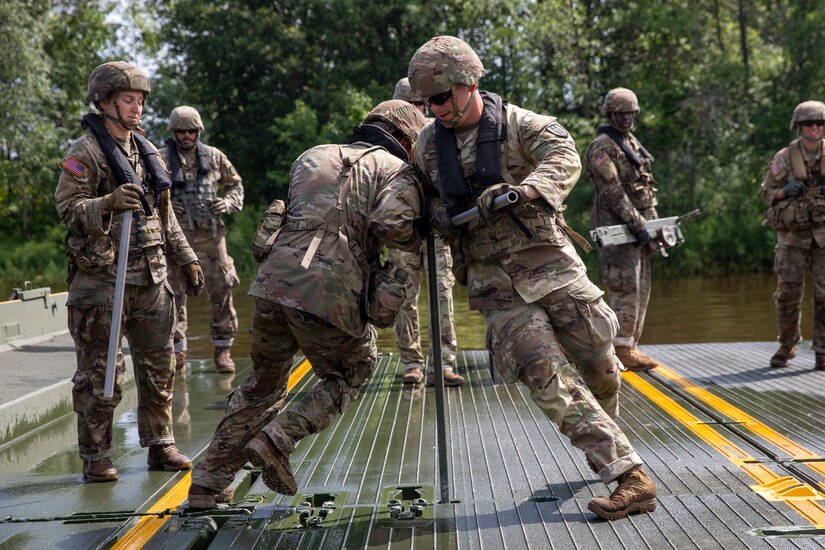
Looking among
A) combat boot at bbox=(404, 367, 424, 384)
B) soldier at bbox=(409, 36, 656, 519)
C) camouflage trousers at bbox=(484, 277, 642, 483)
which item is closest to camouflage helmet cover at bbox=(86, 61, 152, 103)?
soldier at bbox=(409, 36, 656, 519)

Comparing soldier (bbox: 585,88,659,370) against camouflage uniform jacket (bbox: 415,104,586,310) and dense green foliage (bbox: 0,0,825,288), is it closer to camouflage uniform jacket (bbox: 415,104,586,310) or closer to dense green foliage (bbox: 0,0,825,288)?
camouflage uniform jacket (bbox: 415,104,586,310)

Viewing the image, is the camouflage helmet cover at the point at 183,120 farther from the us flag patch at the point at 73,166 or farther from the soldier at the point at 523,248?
the soldier at the point at 523,248

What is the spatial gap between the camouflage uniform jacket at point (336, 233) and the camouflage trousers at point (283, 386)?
0.11m

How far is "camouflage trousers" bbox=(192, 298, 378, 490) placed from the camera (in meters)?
4.63

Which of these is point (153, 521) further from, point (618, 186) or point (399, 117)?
point (618, 186)

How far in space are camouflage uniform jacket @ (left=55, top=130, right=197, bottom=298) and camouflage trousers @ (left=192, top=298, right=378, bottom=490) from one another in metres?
1.15

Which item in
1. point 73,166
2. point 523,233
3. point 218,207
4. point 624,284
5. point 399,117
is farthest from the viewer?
point 218,207

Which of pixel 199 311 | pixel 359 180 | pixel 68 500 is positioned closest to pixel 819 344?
pixel 359 180

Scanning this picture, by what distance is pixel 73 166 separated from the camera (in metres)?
5.43

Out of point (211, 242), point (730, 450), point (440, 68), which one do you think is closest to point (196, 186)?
point (211, 242)

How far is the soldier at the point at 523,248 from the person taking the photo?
178 inches

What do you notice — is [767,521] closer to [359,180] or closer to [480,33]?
[359,180]

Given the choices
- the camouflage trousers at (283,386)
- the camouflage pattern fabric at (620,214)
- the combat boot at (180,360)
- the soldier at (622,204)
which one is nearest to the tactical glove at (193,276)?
the camouflage trousers at (283,386)

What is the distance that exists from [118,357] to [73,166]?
106cm
